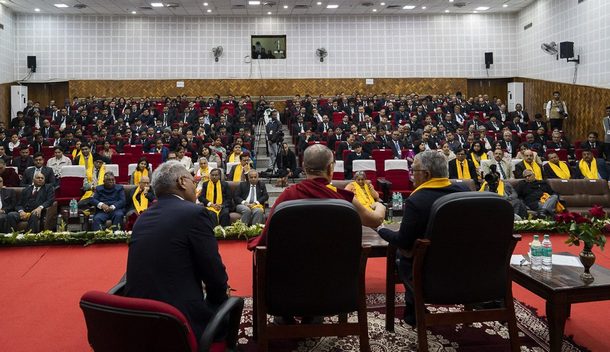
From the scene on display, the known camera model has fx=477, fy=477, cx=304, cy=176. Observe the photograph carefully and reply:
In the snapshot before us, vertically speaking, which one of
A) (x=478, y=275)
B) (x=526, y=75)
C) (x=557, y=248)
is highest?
(x=526, y=75)

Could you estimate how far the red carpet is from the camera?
9.86 ft

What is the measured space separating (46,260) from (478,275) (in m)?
4.34

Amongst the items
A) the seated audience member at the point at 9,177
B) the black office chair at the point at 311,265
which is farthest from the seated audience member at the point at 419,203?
the seated audience member at the point at 9,177

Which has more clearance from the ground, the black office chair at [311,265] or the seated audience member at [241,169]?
the seated audience member at [241,169]

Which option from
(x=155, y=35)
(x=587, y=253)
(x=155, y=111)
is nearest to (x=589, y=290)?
(x=587, y=253)

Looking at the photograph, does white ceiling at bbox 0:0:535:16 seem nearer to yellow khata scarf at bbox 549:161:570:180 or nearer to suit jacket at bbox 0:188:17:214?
yellow khata scarf at bbox 549:161:570:180

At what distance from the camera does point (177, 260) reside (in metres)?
1.93

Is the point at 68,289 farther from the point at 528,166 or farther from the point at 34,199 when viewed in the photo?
the point at 528,166

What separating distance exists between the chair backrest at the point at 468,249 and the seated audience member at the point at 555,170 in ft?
22.9

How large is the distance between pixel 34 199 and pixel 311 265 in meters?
6.32

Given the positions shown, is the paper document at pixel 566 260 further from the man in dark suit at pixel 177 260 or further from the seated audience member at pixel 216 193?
the seated audience member at pixel 216 193

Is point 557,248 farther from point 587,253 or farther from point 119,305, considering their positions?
point 119,305

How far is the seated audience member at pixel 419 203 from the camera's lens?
2689 mm

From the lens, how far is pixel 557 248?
5.27 meters
